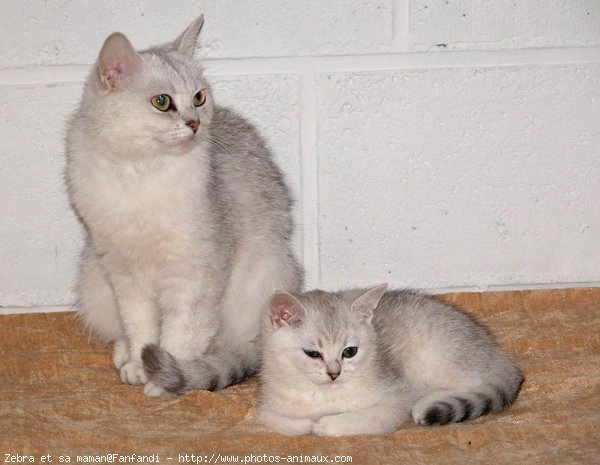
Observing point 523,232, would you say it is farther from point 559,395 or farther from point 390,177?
point 559,395

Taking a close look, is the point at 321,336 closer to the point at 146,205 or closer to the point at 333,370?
the point at 333,370

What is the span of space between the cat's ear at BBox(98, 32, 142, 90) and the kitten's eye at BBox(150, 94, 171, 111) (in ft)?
0.33

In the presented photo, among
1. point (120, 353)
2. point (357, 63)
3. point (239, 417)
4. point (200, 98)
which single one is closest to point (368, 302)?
point (239, 417)

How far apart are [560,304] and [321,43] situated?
4.27ft

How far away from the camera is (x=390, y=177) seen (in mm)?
3510

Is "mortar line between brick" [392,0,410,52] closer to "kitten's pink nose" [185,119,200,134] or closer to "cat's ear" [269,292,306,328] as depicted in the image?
"kitten's pink nose" [185,119,200,134]

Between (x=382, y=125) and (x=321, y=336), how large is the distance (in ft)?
3.78

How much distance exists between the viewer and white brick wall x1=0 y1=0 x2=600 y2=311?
3.35m

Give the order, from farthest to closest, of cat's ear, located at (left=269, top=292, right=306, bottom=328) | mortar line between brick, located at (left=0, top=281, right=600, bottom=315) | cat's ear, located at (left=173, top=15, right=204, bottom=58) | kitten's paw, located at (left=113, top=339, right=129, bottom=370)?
mortar line between brick, located at (left=0, top=281, right=600, bottom=315) < kitten's paw, located at (left=113, top=339, right=129, bottom=370) < cat's ear, located at (left=173, top=15, right=204, bottom=58) < cat's ear, located at (left=269, top=292, right=306, bottom=328)

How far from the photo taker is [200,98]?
275 cm

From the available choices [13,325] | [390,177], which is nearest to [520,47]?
[390,177]

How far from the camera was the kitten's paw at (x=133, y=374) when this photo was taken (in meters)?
2.88

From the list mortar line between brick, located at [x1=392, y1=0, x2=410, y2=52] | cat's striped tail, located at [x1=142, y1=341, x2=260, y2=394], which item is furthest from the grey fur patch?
mortar line between brick, located at [x1=392, y1=0, x2=410, y2=52]

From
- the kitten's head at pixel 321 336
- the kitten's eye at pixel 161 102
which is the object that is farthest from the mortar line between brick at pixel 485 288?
the kitten's eye at pixel 161 102
